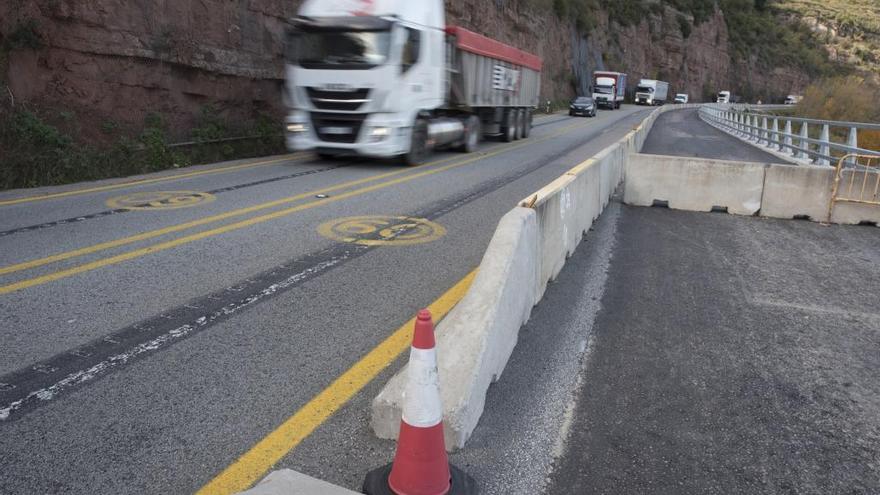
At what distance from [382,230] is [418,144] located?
7.12 metres

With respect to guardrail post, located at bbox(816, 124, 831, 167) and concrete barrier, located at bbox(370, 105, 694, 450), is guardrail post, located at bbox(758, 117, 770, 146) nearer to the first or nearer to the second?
guardrail post, located at bbox(816, 124, 831, 167)

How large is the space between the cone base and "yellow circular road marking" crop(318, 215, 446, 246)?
4393 millimetres

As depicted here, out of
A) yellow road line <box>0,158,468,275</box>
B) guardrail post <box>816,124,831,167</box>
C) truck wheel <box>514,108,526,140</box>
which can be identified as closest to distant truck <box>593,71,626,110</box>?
truck wheel <box>514,108,526,140</box>

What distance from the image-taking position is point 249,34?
18578 millimetres

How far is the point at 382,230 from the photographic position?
7.95 m

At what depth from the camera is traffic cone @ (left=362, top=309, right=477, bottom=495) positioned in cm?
281

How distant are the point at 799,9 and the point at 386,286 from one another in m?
154

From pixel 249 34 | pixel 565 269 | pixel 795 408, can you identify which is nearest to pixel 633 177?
pixel 565 269

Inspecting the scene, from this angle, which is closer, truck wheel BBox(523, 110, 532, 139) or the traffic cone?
the traffic cone

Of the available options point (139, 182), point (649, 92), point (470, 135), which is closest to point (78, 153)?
point (139, 182)

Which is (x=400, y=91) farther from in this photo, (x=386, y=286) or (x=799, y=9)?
(x=799, y=9)

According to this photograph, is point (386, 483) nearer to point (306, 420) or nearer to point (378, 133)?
point (306, 420)

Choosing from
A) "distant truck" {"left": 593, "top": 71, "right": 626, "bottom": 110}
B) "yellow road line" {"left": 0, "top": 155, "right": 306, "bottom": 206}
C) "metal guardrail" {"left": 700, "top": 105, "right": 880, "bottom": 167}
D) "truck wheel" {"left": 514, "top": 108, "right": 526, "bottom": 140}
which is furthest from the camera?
"distant truck" {"left": 593, "top": 71, "right": 626, "bottom": 110}

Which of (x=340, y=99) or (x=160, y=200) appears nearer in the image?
(x=160, y=200)
